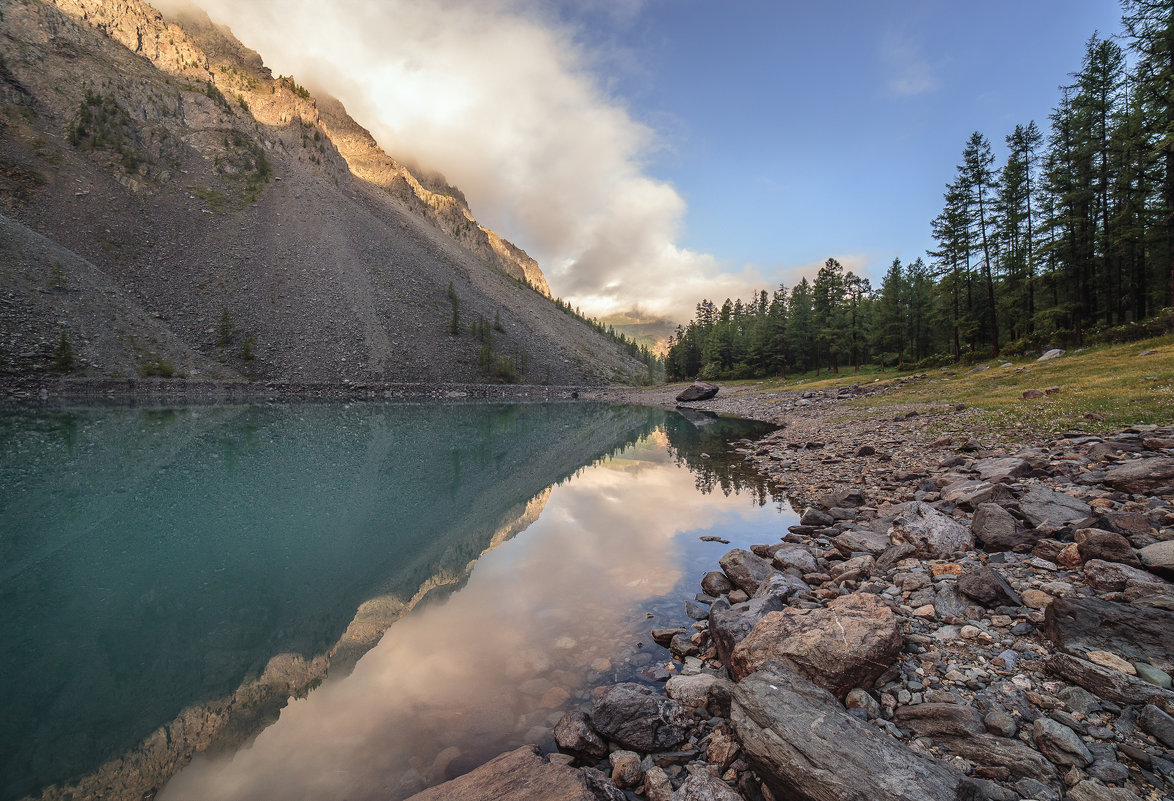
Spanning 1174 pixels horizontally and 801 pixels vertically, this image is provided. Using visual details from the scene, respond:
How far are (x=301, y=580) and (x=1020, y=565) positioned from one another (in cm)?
1507

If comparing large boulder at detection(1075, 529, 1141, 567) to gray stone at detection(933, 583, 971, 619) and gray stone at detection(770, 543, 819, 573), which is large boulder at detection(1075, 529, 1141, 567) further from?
gray stone at detection(770, 543, 819, 573)

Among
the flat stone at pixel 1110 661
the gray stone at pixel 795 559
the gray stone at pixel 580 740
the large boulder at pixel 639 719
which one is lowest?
the gray stone at pixel 580 740

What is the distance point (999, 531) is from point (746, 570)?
457cm

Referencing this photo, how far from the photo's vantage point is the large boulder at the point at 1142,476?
8.91 m

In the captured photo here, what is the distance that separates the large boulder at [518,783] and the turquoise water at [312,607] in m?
0.75

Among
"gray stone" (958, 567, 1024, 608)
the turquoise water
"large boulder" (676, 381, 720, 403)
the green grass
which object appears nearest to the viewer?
the turquoise water

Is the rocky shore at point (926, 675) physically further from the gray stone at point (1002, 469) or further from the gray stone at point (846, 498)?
the gray stone at point (846, 498)

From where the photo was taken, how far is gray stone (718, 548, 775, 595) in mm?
9523

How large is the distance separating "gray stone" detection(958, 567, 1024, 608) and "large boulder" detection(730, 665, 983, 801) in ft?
11.5

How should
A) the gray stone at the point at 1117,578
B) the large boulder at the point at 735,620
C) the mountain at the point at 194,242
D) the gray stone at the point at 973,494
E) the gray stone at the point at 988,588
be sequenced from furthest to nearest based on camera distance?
the mountain at the point at 194,242 < the gray stone at the point at 973,494 < the large boulder at the point at 735,620 < the gray stone at the point at 988,588 < the gray stone at the point at 1117,578

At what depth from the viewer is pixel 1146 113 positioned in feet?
110

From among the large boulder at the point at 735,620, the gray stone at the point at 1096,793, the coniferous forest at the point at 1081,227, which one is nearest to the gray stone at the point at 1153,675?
the gray stone at the point at 1096,793

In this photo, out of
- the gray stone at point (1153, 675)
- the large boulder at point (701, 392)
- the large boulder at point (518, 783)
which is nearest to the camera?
the gray stone at point (1153, 675)

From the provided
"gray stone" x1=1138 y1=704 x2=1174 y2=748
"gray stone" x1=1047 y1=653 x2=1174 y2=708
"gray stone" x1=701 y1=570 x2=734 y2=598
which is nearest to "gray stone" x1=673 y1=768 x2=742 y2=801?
"gray stone" x1=1138 y1=704 x2=1174 y2=748
